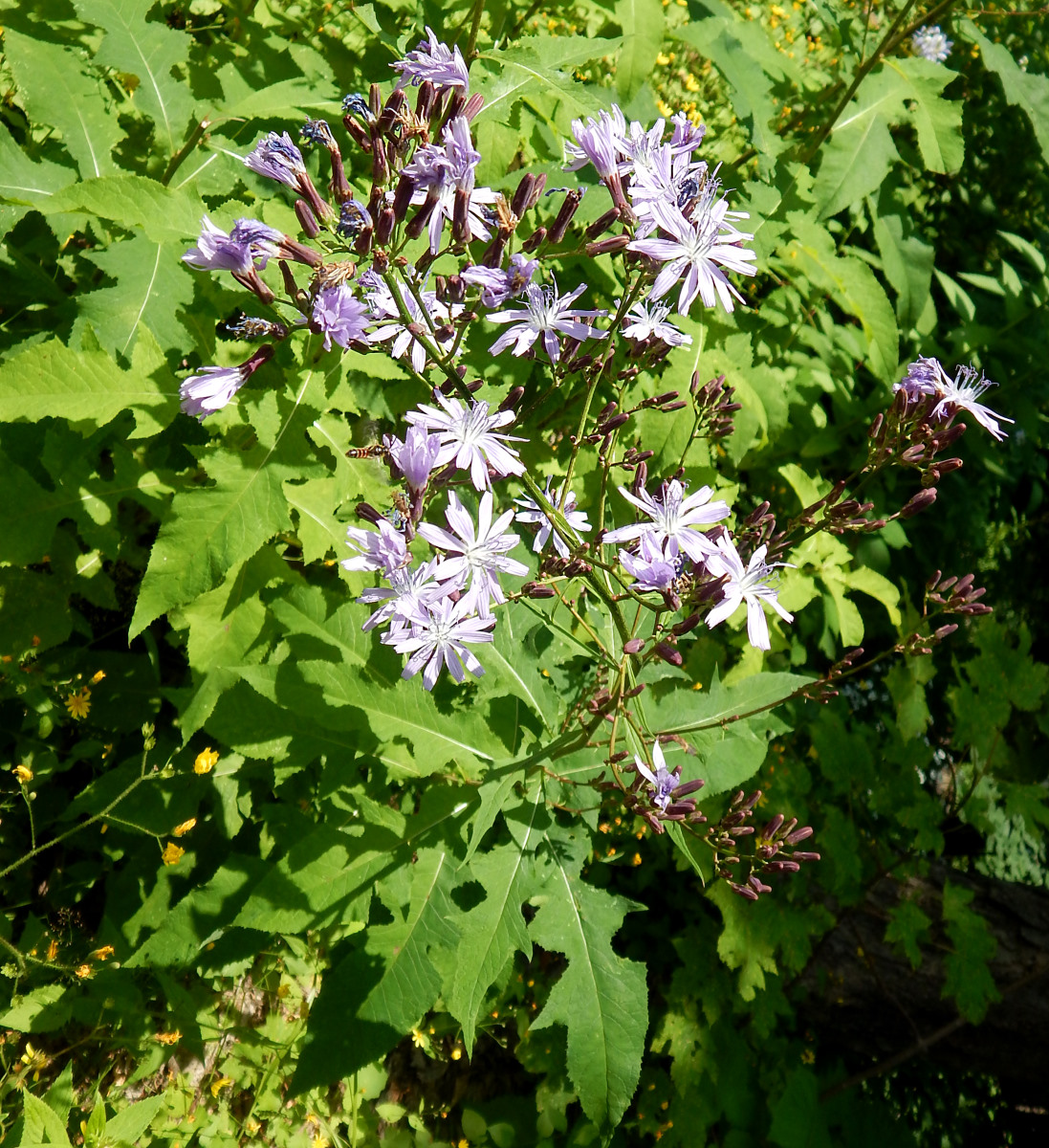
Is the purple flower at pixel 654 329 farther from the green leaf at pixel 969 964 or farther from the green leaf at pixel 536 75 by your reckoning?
the green leaf at pixel 969 964

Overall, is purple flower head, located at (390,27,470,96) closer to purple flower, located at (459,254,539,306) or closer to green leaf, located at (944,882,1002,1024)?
purple flower, located at (459,254,539,306)

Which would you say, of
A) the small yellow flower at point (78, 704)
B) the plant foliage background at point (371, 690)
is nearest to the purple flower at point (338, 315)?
the plant foliage background at point (371, 690)

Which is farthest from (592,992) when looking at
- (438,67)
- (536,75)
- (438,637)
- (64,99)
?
(64,99)

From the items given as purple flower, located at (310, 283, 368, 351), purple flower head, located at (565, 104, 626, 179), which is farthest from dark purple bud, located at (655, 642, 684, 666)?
purple flower head, located at (565, 104, 626, 179)

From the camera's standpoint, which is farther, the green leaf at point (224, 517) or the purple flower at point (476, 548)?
the green leaf at point (224, 517)

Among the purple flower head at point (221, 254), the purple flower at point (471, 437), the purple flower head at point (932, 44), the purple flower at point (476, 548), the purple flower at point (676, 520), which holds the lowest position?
the purple flower at point (476, 548)

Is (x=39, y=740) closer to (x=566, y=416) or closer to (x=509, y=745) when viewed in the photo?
(x=509, y=745)

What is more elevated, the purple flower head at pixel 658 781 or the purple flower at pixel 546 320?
the purple flower at pixel 546 320
